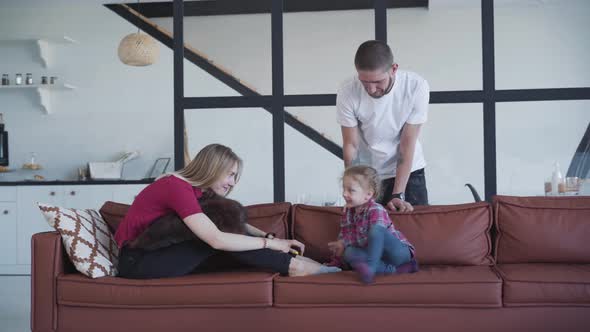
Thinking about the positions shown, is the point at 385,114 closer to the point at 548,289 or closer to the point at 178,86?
the point at 548,289

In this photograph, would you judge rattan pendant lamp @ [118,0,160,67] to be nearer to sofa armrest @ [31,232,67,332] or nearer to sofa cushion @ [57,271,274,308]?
sofa armrest @ [31,232,67,332]

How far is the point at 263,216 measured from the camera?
10.3 feet

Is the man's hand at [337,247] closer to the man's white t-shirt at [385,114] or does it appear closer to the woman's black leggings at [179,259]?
the woman's black leggings at [179,259]

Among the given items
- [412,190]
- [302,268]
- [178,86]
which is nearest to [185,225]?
[302,268]

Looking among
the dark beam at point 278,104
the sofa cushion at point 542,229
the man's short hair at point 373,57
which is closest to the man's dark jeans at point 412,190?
the sofa cushion at point 542,229

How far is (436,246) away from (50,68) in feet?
16.0

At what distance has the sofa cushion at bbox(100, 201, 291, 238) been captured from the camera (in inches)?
122

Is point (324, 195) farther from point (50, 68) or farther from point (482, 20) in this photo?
point (50, 68)

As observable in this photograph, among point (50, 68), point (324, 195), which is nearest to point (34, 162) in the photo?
point (50, 68)

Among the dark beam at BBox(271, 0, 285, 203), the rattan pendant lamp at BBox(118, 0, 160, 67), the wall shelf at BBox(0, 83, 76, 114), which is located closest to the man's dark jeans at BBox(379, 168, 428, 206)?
the dark beam at BBox(271, 0, 285, 203)

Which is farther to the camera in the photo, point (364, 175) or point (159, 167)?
point (159, 167)

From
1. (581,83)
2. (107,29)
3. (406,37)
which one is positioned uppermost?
(107,29)

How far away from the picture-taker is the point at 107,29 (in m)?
6.46

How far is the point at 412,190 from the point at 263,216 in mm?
762
